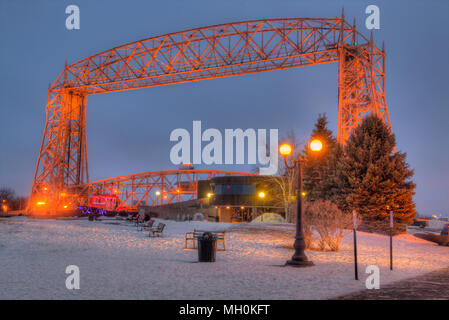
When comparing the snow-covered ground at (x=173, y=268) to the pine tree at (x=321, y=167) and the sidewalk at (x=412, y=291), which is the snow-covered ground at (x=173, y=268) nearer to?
the sidewalk at (x=412, y=291)

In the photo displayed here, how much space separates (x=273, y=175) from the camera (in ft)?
144

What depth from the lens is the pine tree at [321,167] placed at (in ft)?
107

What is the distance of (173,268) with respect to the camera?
39.4 ft

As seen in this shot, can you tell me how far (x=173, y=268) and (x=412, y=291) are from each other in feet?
20.8

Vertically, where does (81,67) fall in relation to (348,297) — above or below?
above

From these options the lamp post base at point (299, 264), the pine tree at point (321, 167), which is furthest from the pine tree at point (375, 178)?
the lamp post base at point (299, 264)

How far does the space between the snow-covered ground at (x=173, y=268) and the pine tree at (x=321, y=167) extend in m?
12.0

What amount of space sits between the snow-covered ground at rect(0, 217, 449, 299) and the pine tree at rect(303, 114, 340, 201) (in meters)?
12.0

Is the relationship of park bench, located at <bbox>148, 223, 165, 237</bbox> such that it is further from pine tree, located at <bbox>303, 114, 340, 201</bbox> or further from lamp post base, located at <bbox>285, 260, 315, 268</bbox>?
pine tree, located at <bbox>303, 114, 340, 201</bbox>

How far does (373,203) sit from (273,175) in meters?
16.9

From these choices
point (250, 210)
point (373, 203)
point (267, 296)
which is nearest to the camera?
point (267, 296)

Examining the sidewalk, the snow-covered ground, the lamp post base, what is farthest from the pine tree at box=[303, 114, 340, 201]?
the sidewalk
